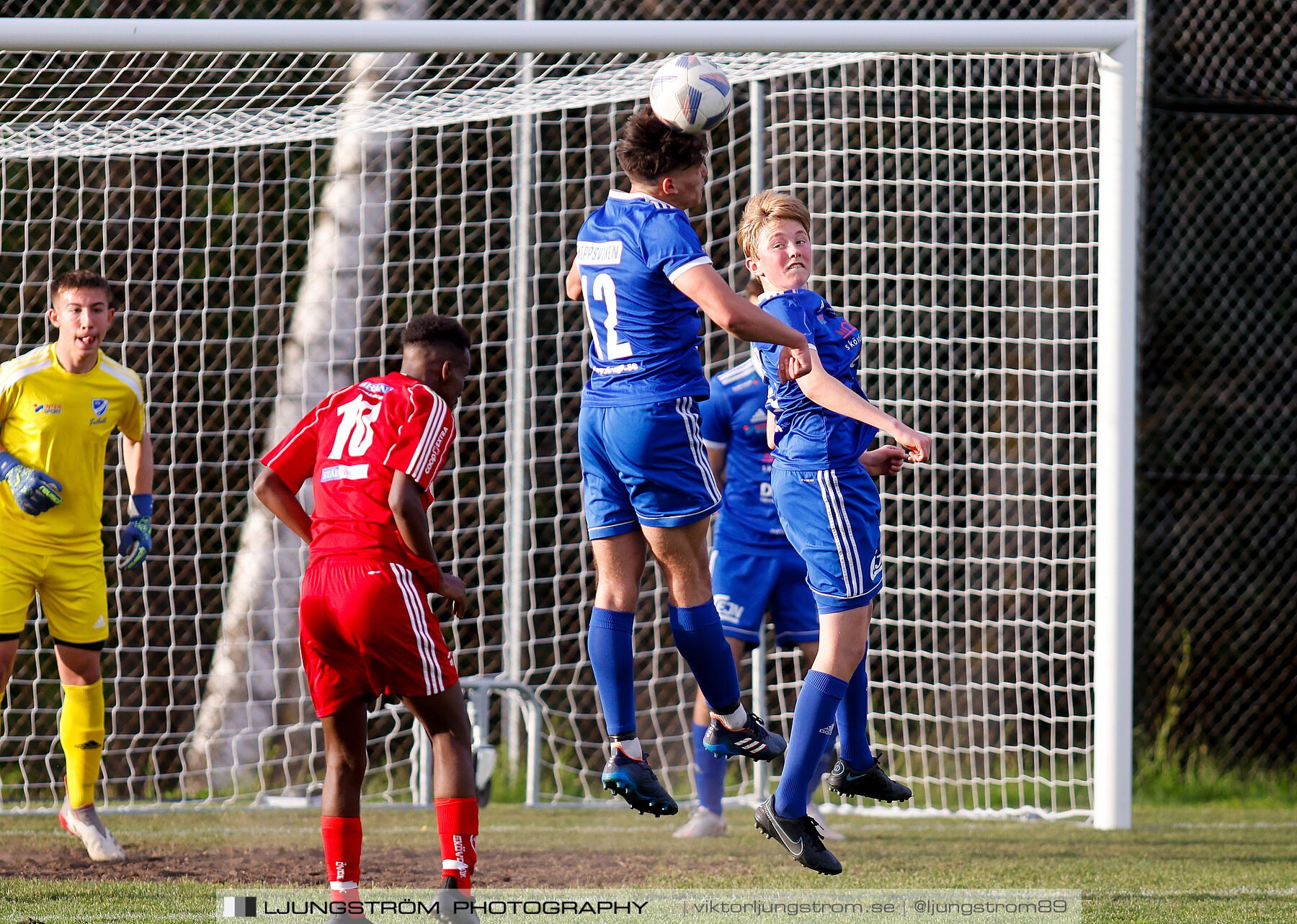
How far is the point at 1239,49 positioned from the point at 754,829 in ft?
21.1

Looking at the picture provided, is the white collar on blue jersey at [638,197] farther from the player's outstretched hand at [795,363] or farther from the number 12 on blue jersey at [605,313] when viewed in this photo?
the player's outstretched hand at [795,363]

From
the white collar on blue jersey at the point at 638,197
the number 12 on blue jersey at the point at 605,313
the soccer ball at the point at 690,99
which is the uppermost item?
the soccer ball at the point at 690,99

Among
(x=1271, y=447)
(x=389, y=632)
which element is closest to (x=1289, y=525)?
(x=1271, y=447)

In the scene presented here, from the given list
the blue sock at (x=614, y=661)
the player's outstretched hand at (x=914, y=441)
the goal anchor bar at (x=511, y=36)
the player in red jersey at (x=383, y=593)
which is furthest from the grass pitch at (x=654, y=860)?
the goal anchor bar at (x=511, y=36)

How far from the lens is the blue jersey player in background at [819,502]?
4.00 metres

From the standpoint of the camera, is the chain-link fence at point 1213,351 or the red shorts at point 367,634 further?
the chain-link fence at point 1213,351

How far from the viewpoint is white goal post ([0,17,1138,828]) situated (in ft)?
24.5

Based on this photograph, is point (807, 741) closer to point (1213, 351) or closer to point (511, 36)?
point (511, 36)

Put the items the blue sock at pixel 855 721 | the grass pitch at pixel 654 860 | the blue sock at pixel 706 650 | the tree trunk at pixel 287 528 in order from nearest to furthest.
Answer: the blue sock at pixel 706 650 → the blue sock at pixel 855 721 → the grass pitch at pixel 654 860 → the tree trunk at pixel 287 528

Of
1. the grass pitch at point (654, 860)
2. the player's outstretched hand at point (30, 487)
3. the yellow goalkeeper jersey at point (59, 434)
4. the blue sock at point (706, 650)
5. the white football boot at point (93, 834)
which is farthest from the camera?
the yellow goalkeeper jersey at point (59, 434)

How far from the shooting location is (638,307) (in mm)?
3910

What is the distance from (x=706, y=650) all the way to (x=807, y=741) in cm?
41

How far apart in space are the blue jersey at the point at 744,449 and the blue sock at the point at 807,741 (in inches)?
80.7

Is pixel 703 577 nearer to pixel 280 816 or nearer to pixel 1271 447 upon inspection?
pixel 280 816
